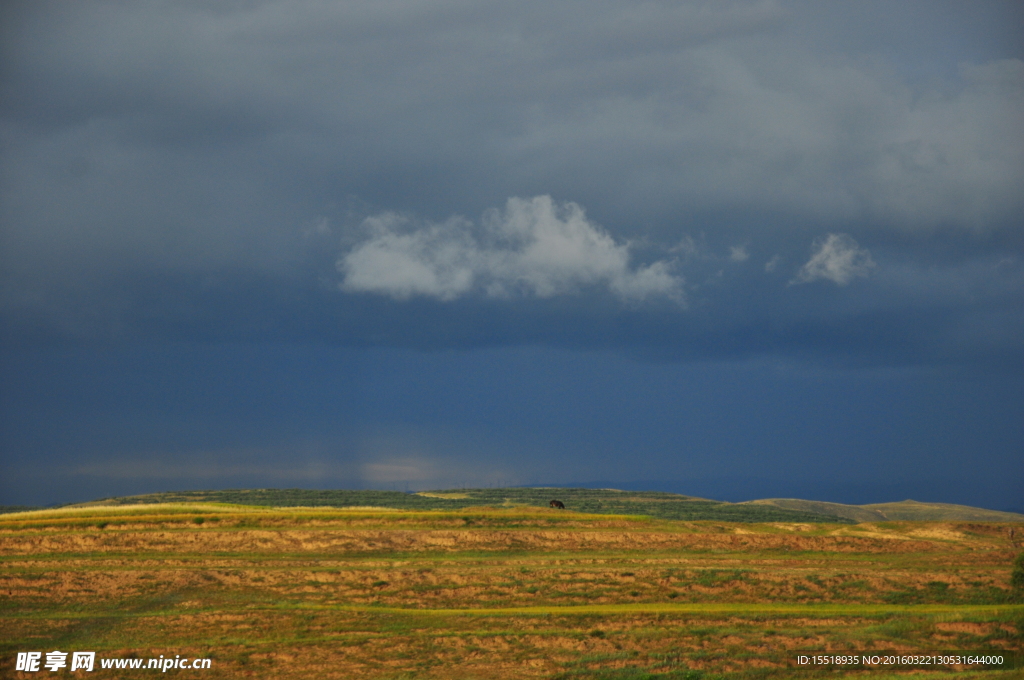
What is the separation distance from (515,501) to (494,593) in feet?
178

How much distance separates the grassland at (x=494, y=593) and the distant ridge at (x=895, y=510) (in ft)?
272

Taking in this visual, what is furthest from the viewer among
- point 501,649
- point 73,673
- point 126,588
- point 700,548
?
point 700,548

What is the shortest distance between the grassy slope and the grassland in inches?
842

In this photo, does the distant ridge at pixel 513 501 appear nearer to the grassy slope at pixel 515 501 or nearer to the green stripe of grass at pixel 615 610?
the grassy slope at pixel 515 501

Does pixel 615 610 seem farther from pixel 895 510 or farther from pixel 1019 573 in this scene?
pixel 895 510

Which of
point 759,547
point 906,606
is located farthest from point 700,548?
point 906,606

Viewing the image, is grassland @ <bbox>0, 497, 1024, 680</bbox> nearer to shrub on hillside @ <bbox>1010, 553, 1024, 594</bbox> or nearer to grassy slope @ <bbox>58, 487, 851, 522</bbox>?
shrub on hillside @ <bbox>1010, 553, 1024, 594</bbox>

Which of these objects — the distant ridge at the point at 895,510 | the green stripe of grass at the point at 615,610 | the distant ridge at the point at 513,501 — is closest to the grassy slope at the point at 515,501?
the distant ridge at the point at 513,501

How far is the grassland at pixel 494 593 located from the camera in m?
31.8

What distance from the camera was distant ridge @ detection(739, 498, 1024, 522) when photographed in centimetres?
13394

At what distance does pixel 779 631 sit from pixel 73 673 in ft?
92.2

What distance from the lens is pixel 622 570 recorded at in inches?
1753

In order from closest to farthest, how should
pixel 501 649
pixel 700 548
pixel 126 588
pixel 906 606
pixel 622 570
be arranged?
pixel 501 649, pixel 906 606, pixel 126 588, pixel 622 570, pixel 700 548

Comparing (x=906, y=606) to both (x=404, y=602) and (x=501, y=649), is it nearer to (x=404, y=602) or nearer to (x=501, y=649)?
(x=501, y=649)
